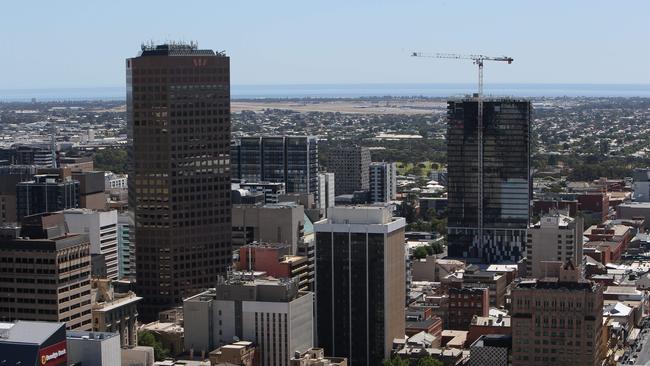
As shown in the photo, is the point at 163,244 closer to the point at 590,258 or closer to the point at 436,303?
the point at 436,303

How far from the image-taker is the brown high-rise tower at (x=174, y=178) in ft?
389

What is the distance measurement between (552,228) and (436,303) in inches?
699

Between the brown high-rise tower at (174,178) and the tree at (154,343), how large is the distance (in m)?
15.1

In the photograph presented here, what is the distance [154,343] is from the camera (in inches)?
3991

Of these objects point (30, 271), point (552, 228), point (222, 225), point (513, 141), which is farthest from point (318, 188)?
point (30, 271)

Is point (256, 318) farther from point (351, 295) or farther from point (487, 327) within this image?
point (487, 327)

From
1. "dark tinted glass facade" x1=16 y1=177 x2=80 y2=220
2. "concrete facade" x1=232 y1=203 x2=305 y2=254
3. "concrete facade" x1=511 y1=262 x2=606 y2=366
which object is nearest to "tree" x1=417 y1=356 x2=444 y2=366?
"concrete facade" x1=511 y1=262 x2=606 y2=366

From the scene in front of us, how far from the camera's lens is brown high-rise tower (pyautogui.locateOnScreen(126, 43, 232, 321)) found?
11856 cm

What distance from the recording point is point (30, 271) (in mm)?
90812

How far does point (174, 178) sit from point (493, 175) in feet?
181

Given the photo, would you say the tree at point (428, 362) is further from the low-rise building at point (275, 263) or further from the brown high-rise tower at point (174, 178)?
the brown high-rise tower at point (174, 178)

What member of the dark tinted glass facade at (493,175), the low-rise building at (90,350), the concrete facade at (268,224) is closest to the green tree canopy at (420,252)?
the dark tinted glass facade at (493,175)

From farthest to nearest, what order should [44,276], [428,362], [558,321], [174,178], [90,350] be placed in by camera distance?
[174,178], [428,362], [558,321], [44,276], [90,350]

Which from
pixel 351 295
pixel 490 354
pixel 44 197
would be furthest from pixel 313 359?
pixel 44 197
